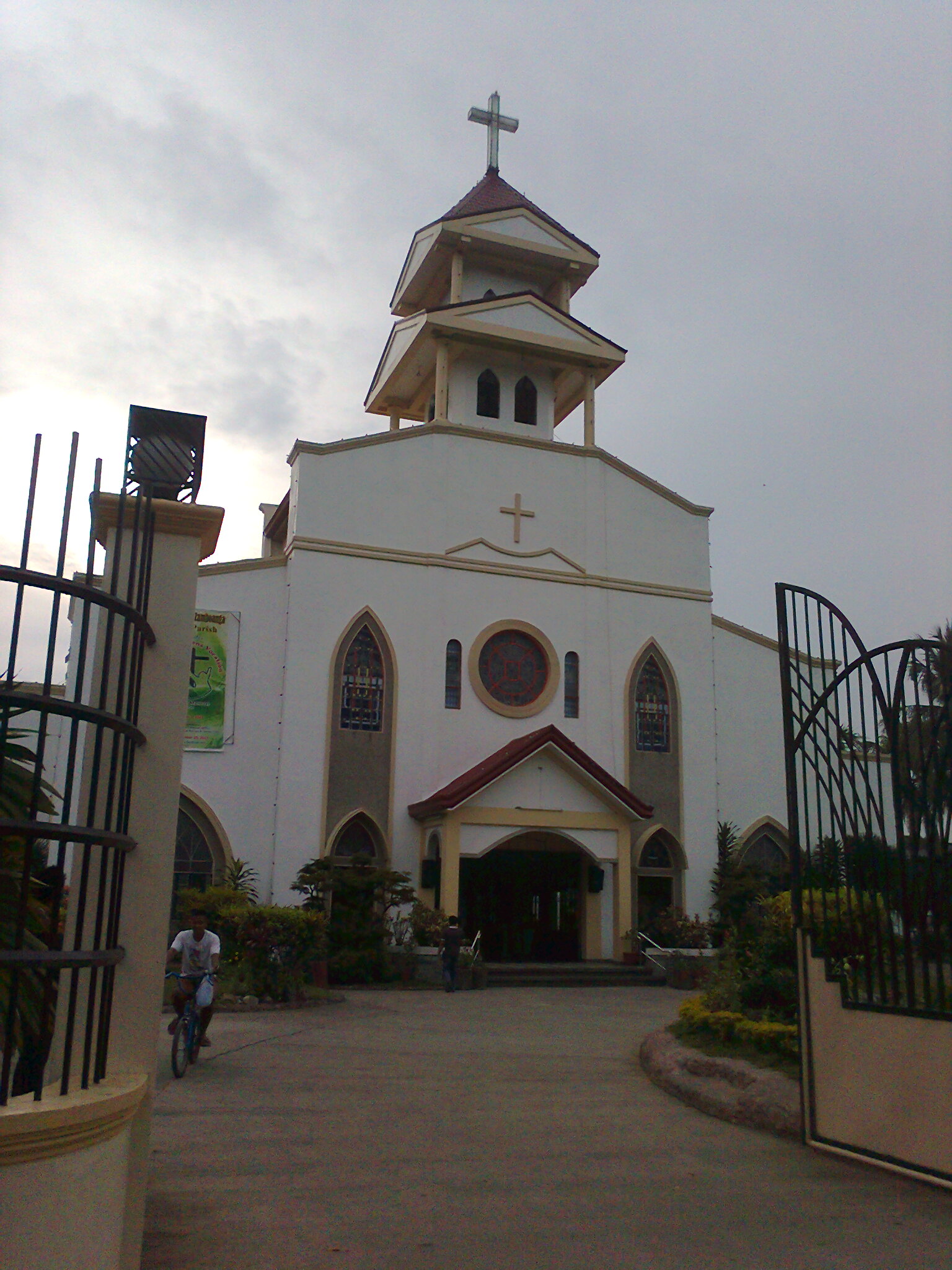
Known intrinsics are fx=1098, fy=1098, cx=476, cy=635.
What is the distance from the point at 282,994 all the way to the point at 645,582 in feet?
44.1

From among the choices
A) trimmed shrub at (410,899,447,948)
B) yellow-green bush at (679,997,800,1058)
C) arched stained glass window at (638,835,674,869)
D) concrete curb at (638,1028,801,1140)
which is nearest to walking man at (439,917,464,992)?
trimmed shrub at (410,899,447,948)

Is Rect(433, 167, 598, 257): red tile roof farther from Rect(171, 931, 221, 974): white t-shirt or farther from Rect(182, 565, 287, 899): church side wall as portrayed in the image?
Rect(171, 931, 221, 974): white t-shirt

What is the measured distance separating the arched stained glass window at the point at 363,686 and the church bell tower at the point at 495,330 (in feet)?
18.0

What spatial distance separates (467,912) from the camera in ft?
78.9

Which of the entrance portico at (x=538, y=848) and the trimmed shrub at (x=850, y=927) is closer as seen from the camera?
the trimmed shrub at (x=850, y=927)

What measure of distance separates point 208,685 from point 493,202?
15.0 m

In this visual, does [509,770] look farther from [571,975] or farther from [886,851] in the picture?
[886,851]

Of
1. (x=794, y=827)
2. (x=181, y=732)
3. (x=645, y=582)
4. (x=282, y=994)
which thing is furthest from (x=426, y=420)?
(x=181, y=732)

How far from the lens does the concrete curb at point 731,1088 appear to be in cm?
768

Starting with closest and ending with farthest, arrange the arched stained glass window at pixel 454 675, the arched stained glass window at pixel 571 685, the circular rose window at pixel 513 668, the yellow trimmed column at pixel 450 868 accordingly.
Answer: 1. the yellow trimmed column at pixel 450 868
2. the arched stained glass window at pixel 454 675
3. the circular rose window at pixel 513 668
4. the arched stained glass window at pixel 571 685

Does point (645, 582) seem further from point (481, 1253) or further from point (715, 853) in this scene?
point (481, 1253)

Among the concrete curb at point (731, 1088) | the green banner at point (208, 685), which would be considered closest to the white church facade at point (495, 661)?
the green banner at point (208, 685)

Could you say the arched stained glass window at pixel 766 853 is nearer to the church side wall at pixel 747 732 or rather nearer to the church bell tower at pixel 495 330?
the church side wall at pixel 747 732

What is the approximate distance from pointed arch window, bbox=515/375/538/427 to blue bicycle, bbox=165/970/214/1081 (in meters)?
19.1
